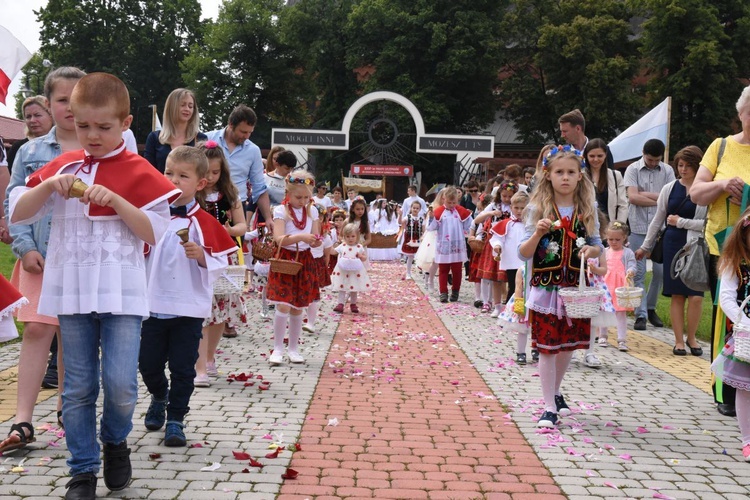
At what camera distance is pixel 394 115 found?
152 feet

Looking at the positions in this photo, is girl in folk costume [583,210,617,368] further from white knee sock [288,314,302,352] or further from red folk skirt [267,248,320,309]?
white knee sock [288,314,302,352]

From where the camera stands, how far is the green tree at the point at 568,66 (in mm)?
45250

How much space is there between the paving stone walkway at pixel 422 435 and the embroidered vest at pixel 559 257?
970 mm

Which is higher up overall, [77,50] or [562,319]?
[77,50]

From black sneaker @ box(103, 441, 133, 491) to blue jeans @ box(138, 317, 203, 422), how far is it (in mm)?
909

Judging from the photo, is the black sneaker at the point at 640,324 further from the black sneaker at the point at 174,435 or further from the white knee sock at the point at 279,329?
the black sneaker at the point at 174,435

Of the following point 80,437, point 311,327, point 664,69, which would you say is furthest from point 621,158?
point 664,69

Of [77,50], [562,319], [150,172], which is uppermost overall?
[77,50]

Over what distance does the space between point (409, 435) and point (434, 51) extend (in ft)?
143

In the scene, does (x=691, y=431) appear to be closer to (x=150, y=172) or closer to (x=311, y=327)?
(x=150, y=172)

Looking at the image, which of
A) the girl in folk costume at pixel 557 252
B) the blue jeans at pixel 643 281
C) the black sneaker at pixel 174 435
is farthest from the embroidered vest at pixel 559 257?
the blue jeans at pixel 643 281

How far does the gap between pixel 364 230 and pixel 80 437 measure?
9.33 m

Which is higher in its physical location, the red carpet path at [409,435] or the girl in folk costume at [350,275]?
the girl in folk costume at [350,275]

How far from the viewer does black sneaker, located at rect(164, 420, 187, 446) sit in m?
4.76
